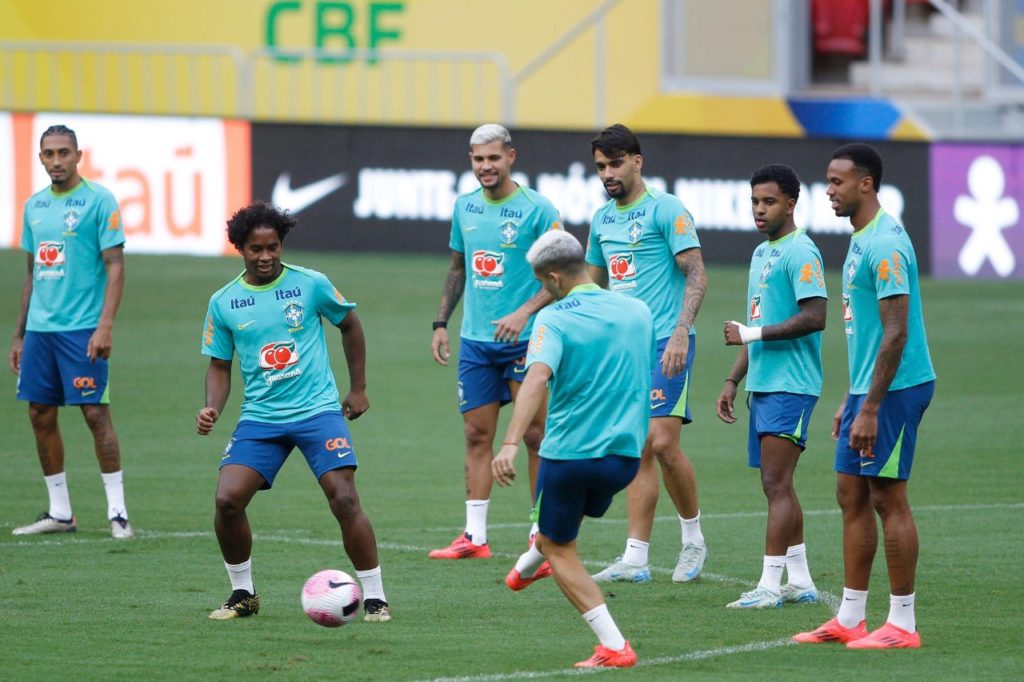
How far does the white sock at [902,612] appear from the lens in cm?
859

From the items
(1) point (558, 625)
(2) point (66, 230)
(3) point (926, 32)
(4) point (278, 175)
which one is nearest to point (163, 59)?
(4) point (278, 175)

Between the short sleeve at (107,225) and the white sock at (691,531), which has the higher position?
the short sleeve at (107,225)

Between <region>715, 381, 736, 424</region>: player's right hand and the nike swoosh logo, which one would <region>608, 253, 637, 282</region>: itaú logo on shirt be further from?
the nike swoosh logo

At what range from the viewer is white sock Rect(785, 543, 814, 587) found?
9773mm

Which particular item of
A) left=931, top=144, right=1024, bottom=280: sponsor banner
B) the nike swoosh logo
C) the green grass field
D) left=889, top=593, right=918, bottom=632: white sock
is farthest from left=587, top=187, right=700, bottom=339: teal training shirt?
the nike swoosh logo

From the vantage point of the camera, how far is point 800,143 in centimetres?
2502

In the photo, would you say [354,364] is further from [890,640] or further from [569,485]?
[890,640]

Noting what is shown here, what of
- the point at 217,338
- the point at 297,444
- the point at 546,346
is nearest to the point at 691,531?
the point at 297,444

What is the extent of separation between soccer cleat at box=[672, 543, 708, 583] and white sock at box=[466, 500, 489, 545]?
1.38m

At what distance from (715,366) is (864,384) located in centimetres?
1075

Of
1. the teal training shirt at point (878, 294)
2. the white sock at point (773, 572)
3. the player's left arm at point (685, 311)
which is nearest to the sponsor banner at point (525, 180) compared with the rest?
the player's left arm at point (685, 311)

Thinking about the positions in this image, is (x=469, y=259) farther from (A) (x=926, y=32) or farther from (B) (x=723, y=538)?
(A) (x=926, y=32)

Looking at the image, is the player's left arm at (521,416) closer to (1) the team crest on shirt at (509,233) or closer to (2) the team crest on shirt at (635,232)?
(2) the team crest on shirt at (635,232)

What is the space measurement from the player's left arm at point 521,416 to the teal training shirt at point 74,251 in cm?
477
